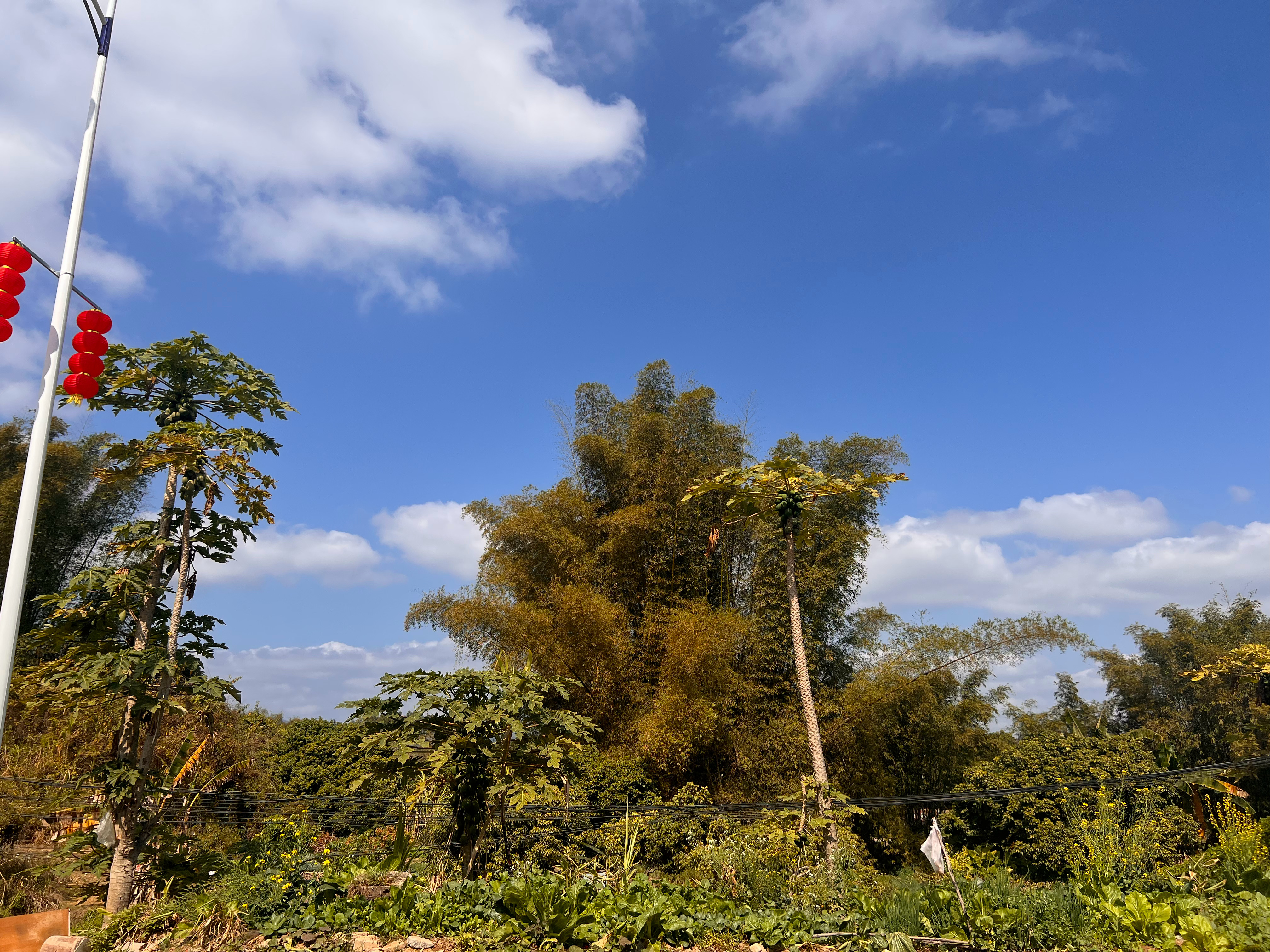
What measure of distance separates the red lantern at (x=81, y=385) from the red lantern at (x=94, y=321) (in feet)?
0.87

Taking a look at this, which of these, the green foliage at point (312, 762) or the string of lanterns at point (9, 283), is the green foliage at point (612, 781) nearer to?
the green foliage at point (312, 762)

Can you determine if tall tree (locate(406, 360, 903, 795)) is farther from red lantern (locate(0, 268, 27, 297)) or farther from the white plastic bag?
red lantern (locate(0, 268, 27, 297))

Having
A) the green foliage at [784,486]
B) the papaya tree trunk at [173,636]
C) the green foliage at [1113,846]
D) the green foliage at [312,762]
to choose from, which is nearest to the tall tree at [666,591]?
the green foliage at [784,486]

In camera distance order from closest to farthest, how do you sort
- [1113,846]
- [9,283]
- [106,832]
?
[9,283] < [1113,846] < [106,832]

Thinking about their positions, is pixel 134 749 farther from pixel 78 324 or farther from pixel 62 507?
pixel 62 507

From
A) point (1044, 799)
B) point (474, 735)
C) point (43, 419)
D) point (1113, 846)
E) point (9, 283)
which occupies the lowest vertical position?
point (1044, 799)

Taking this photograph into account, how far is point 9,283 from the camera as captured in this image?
10.9ft

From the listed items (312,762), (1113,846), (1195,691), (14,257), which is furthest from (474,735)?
(1195,691)

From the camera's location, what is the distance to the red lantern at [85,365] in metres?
3.65

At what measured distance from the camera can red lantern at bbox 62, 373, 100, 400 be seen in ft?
11.6

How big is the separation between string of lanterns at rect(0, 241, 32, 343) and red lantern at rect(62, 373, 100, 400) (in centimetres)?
30

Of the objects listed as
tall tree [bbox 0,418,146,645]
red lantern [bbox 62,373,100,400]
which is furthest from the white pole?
tall tree [bbox 0,418,146,645]

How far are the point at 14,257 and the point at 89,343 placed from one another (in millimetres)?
A: 488

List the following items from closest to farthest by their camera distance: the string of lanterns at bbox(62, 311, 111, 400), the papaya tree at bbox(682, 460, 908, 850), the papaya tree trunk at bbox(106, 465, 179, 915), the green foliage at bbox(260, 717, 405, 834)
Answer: the string of lanterns at bbox(62, 311, 111, 400), the papaya tree trunk at bbox(106, 465, 179, 915), the papaya tree at bbox(682, 460, 908, 850), the green foliage at bbox(260, 717, 405, 834)
